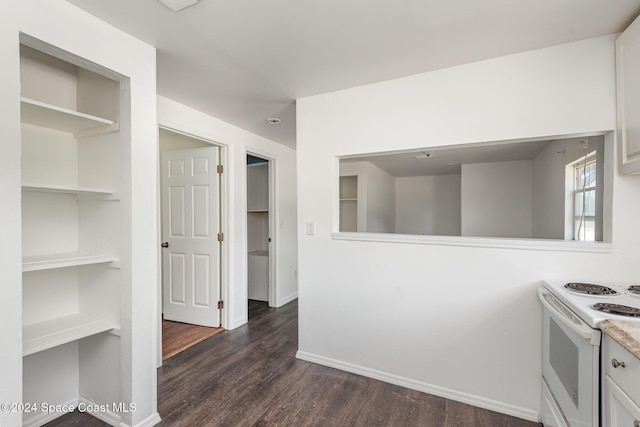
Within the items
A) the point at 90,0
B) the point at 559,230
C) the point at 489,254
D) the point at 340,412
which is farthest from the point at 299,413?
the point at 559,230

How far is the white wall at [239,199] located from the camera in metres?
2.84

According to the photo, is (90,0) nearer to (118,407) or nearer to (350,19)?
(350,19)

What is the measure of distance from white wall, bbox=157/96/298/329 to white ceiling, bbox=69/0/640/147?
532mm

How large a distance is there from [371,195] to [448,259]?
10.1 feet

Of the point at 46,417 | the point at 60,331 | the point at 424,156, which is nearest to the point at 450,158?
the point at 424,156

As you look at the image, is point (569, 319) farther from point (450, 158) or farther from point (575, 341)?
point (450, 158)

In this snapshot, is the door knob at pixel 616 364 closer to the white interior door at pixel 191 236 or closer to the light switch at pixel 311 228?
the light switch at pixel 311 228

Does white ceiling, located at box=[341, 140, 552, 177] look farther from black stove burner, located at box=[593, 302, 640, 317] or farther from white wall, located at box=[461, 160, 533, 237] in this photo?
black stove burner, located at box=[593, 302, 640, 317]

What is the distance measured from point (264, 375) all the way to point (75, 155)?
2.09 meters

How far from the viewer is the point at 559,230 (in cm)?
318

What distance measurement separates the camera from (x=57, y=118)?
1.66 m

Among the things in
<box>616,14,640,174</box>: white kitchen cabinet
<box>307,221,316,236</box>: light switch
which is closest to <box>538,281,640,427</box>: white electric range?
<box>616,14,640,174</box>: white kitchen cabinet

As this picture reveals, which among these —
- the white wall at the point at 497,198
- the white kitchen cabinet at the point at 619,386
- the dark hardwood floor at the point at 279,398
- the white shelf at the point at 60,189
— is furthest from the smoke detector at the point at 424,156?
the white shelf at the point at 60,189

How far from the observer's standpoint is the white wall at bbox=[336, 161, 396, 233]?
493cm
